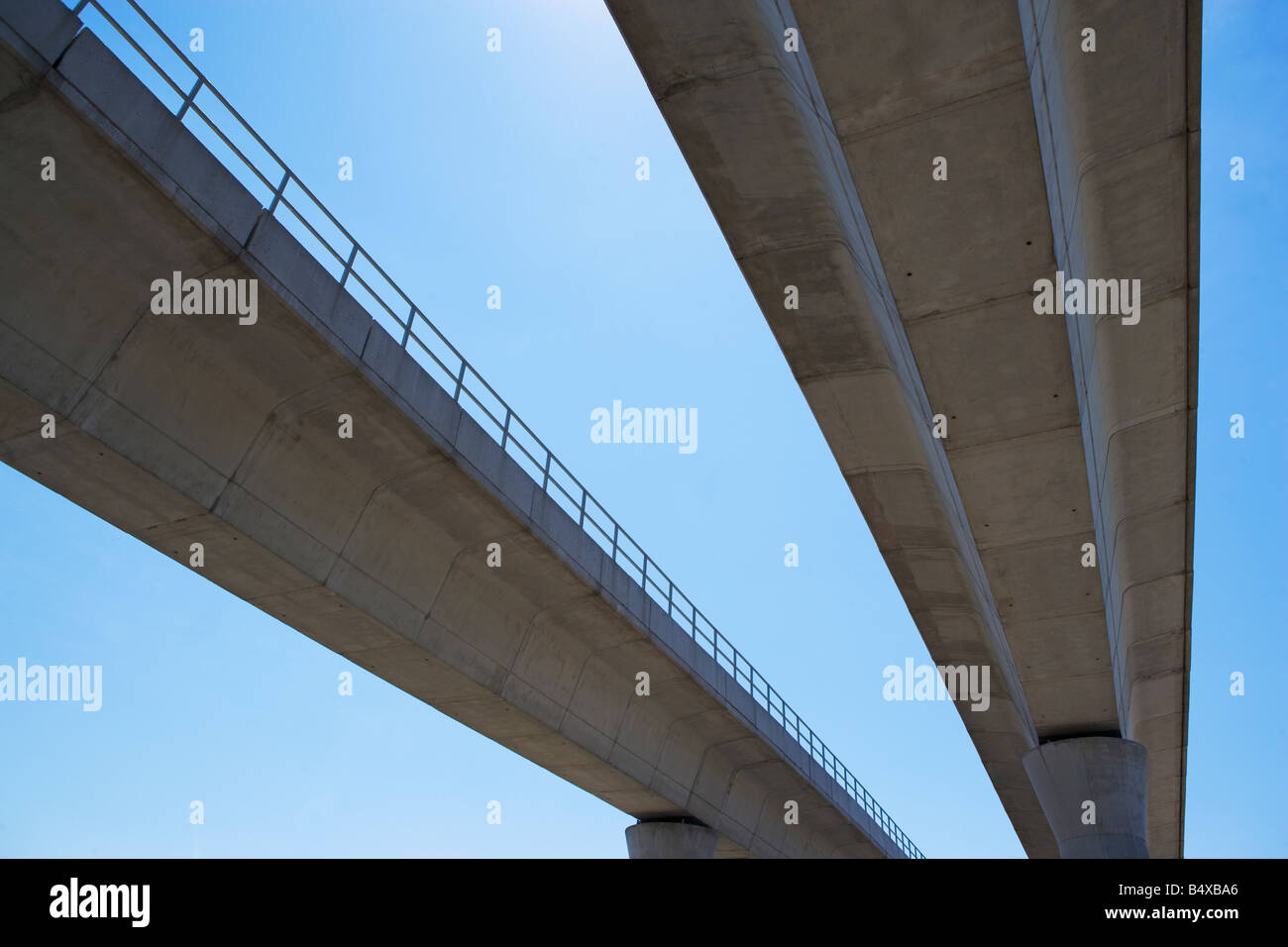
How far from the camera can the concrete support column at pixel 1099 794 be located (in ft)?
55.0

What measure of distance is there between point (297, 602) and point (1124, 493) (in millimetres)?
11394

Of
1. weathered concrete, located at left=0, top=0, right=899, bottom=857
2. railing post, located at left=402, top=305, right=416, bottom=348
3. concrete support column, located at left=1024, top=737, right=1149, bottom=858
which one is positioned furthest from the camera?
concrete support column, located at left=1024, top=737, right=1149, bottom=858

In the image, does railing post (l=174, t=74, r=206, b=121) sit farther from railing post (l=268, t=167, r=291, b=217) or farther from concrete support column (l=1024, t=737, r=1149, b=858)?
concrete support column (l=1024, t=737, r=1149, b=858)

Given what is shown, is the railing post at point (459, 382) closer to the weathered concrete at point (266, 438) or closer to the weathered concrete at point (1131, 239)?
the weathered concrete at point (266, 438)

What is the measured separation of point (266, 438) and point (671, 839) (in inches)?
580

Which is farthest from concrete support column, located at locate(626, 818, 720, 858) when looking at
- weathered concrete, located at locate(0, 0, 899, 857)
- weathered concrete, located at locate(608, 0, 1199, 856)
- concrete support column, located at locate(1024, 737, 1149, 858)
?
weathered concrete, located at locate(608, 0, 1199, 856)

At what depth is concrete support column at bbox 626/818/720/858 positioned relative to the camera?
20.8 m

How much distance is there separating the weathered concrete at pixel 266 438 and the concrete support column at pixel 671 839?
525cm

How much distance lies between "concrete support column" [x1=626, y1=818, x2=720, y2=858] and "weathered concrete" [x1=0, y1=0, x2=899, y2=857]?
5.25 metres

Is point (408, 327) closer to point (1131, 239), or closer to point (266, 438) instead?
point (266, 438)

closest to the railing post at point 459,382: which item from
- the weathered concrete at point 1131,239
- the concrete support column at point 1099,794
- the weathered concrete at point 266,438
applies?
the weathered concrete at point 266,438

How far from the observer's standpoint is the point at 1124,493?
40.9ft

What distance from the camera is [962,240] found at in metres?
8.45

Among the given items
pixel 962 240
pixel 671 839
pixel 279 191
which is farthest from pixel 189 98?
pixel 671 839
